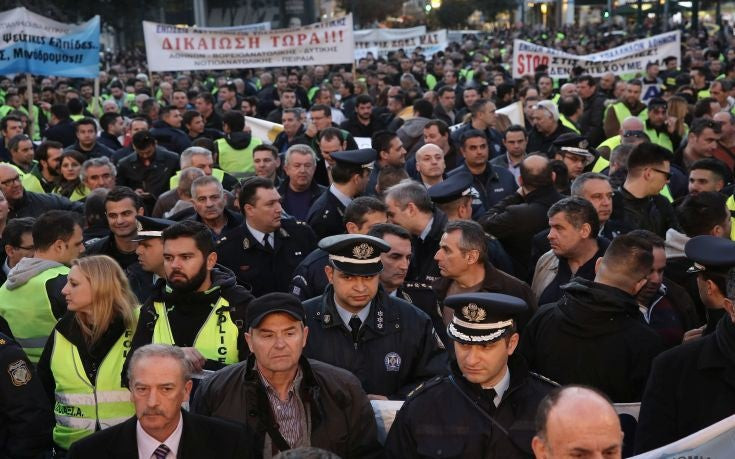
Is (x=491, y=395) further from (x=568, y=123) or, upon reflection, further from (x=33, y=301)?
(x=568, y=123)

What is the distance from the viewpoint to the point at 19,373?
218 inches

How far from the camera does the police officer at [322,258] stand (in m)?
7.22

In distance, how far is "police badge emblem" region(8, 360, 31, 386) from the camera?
5.52m

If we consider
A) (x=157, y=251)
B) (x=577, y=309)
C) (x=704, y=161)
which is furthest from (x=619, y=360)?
(x=704, y=161)

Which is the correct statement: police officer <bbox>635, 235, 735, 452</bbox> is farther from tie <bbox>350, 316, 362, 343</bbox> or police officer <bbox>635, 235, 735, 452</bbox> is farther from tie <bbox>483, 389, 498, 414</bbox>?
tie <bbox>350, 316, 362, 343</bbox>

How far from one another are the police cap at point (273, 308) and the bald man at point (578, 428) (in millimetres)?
1411

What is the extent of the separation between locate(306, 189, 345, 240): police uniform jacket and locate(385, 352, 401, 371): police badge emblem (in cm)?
349

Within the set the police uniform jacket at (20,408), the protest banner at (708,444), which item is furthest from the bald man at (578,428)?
the police uniform jacket at (20,408)

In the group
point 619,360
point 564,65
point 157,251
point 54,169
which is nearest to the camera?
point 619,360

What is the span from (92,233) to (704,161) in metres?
4.89

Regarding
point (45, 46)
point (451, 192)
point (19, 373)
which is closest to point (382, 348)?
point (19, 373)

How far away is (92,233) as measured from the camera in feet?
28.6

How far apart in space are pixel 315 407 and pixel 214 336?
1143 millimetres

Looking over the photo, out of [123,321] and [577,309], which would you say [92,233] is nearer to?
[123,321]
